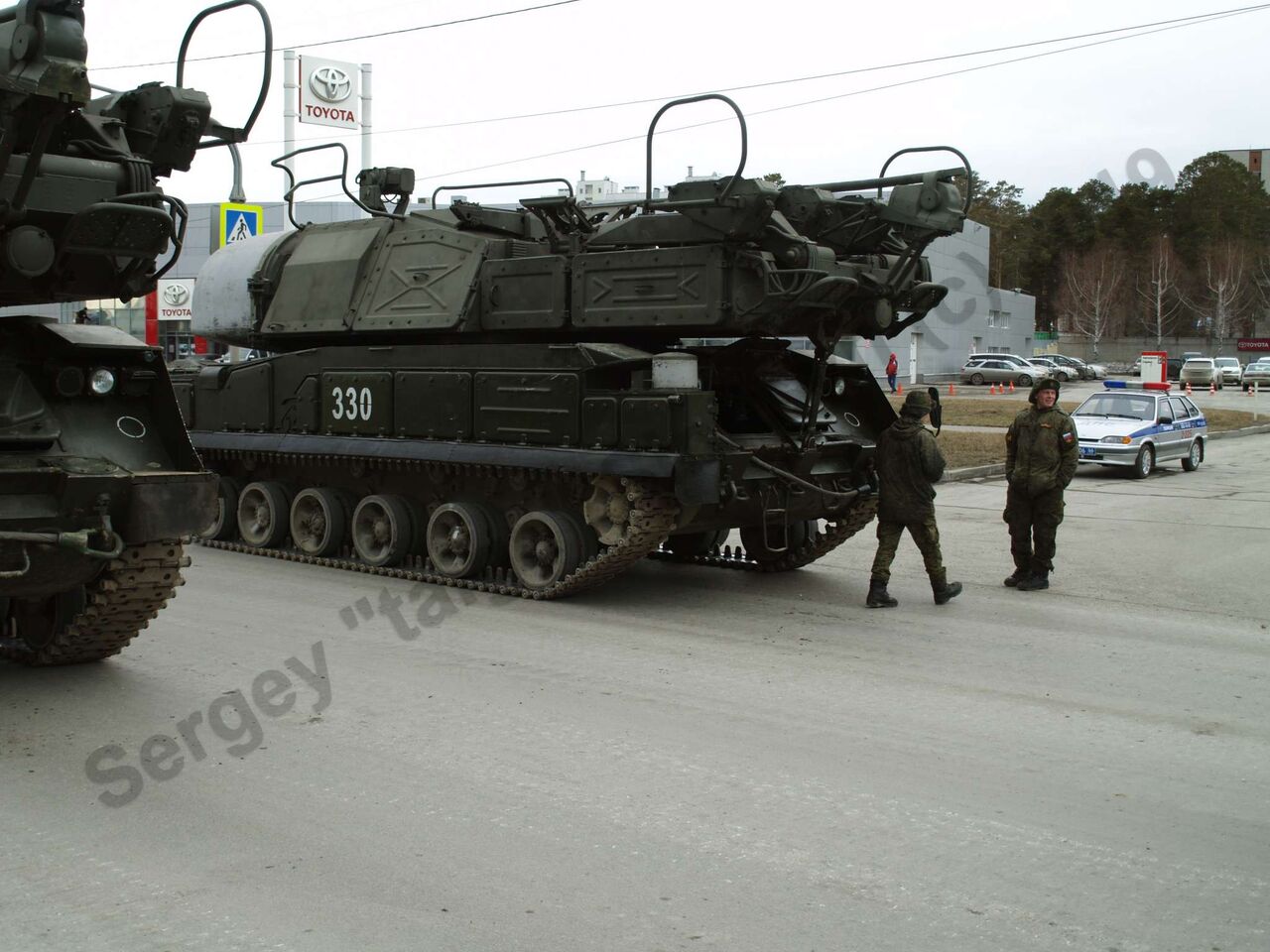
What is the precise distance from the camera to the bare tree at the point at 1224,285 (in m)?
65.9

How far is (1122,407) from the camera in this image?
22.8 metres

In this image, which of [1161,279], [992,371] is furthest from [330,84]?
[1161,279]

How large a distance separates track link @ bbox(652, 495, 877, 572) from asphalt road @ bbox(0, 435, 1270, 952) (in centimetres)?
155

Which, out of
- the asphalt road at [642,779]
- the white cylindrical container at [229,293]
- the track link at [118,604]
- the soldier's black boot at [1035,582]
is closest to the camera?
the asphalt road at [642,779]

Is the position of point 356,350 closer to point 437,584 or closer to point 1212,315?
point 437,584

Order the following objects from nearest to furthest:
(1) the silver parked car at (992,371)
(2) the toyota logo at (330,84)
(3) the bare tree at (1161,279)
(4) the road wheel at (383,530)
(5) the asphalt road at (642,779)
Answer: (5) the asphalt road at (642,779) → (4) the road wheel at (383,530) → (2) the toyota logo at (330,84) → (1) the silver parked car at (992,371) → (3) the bare tree at (1161,279)

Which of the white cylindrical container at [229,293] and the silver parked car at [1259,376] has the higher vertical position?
the white cylindrical container at [229,293]

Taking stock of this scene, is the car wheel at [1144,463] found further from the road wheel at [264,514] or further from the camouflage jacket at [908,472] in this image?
the road wheel at [264,514]

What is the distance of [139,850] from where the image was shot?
16.1ft

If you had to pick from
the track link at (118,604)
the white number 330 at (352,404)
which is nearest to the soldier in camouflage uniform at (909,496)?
the white number 330 at (352,404)

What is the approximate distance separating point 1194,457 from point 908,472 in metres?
15.3

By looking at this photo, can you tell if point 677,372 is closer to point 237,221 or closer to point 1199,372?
point 237,221

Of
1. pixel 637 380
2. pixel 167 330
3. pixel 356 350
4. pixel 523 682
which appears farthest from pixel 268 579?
pixel 167 330

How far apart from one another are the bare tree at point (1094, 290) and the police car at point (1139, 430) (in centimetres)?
5018
